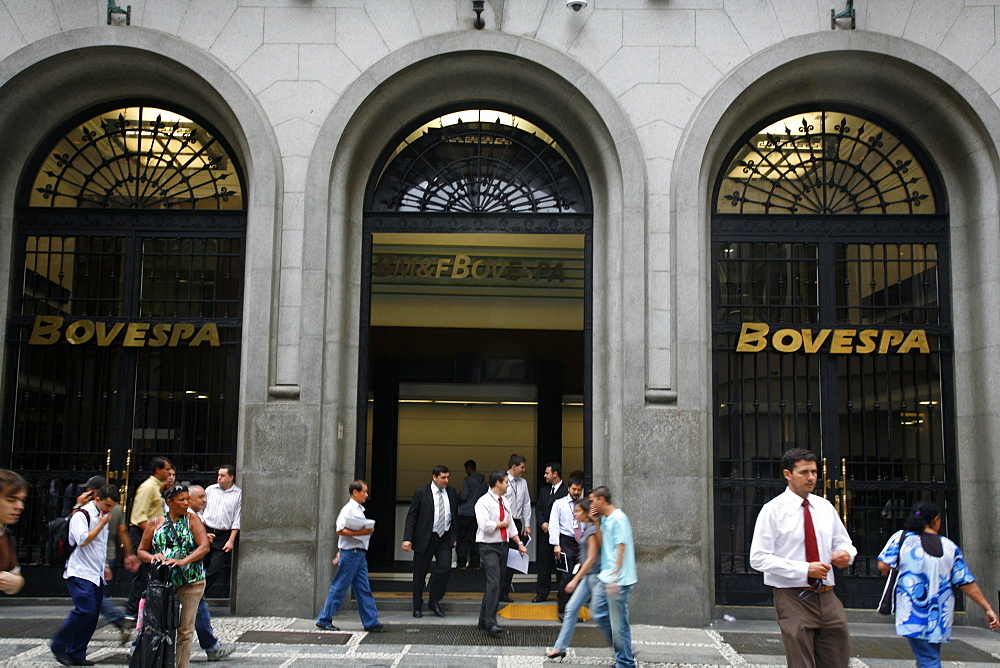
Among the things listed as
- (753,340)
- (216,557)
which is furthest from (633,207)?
(216,557)

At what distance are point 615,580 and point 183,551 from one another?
3.50 metres

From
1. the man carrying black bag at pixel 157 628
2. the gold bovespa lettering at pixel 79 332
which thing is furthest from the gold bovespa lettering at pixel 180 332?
the man carrying black bag at pixel 157 628

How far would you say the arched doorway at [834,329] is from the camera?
1168 cm

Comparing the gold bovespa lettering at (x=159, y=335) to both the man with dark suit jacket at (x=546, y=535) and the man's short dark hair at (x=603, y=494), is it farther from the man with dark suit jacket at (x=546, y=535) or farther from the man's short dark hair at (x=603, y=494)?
the man's short dark hair at (x=603, y=494)

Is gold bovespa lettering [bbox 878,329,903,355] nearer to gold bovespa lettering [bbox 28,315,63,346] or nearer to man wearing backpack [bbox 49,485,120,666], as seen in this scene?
man wearing backpack [bbox 49,485,120,666]

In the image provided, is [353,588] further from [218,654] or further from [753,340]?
[753,340]

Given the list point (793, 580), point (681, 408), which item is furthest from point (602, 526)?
point (681, 408)

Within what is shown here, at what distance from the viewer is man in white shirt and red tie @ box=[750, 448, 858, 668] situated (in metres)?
6.01

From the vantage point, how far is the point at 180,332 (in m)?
12.0

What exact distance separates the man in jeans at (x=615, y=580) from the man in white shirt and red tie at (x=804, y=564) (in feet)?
6.69

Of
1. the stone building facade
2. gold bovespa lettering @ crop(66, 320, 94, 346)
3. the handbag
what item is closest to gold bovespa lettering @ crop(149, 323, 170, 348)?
gold bovespa lettering @ crop(66, 320, 94, 346)

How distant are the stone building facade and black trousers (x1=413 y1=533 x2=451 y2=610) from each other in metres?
1.09

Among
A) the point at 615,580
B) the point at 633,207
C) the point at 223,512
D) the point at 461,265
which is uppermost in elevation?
the point at 461,265

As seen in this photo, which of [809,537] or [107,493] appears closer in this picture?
[809,537]
